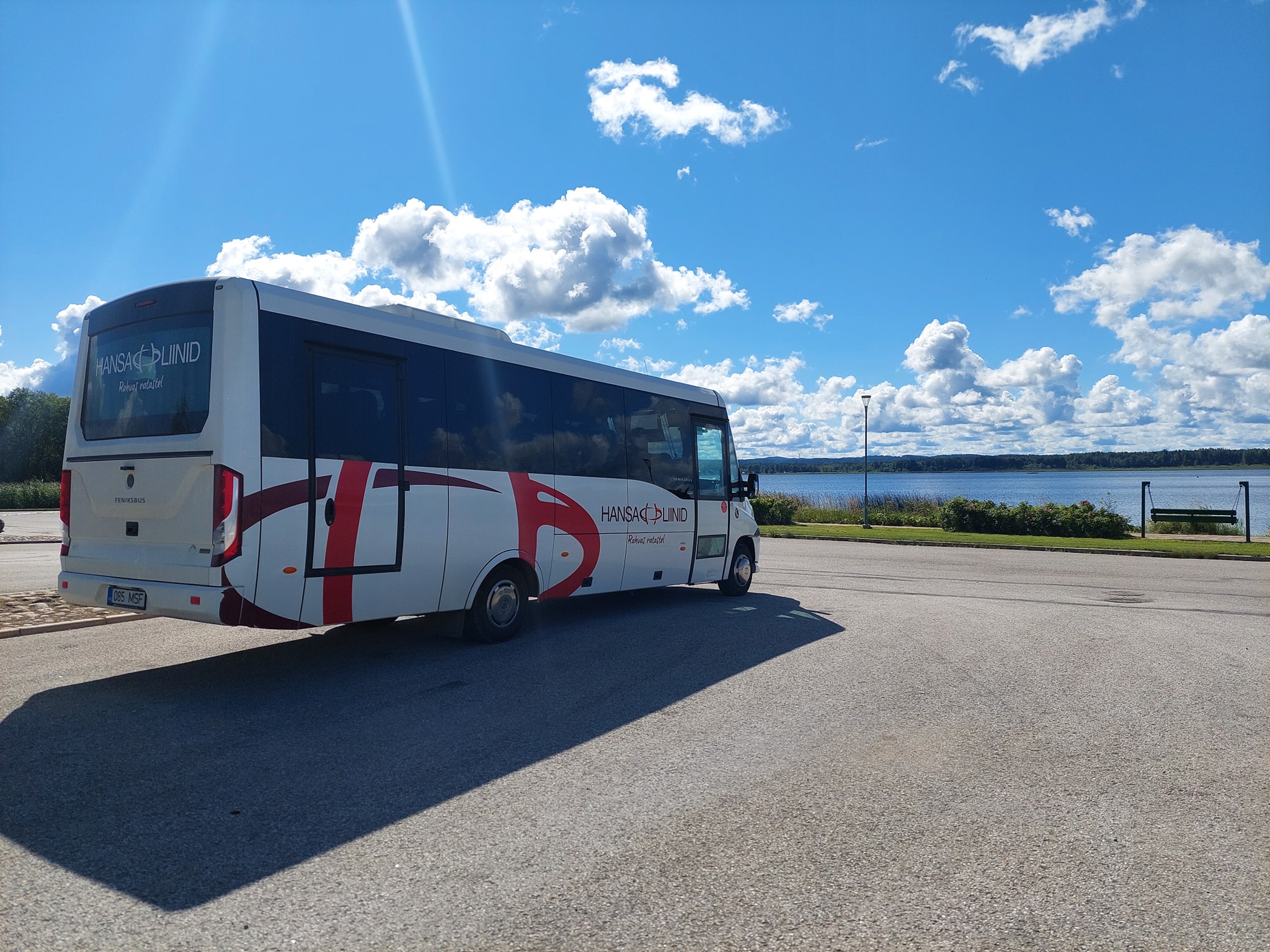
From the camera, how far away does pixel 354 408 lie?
7.26m

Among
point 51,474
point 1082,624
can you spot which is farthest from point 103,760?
point 51,474

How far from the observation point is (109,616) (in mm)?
9891

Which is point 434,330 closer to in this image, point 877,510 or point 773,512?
point 773,512

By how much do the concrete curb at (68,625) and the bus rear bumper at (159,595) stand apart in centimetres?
134

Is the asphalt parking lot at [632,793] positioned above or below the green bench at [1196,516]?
below

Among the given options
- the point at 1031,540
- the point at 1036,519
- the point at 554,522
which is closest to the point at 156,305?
the point at 554,522

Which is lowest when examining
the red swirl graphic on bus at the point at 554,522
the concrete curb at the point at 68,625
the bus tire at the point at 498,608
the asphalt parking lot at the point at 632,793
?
the asphalt parking lot at the point at 632,793

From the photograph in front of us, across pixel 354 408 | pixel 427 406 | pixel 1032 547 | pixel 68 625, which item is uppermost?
pixel 427 406

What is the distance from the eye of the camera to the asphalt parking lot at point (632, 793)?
10.7 feet

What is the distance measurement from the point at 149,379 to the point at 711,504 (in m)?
7.46

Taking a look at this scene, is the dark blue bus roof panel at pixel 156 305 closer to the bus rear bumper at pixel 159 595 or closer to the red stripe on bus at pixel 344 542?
the red stripe on bus at pixel 344 542

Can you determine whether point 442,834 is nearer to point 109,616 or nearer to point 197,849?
point 197,849

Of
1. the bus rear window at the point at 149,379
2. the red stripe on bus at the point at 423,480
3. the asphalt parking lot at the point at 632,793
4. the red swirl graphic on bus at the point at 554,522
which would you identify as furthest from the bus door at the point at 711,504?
the bus rear window at the point at 149,379

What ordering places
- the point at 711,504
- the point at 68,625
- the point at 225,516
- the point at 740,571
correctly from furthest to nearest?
the point at 740,571 → the point at 711,504 → the point at 68,625 → the point at 225,516
